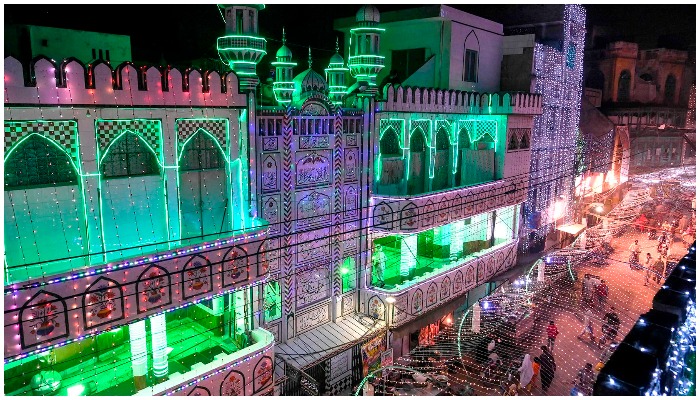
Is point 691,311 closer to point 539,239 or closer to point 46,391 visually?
point 46,391

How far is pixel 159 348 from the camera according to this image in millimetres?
10633

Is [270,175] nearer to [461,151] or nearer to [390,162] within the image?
[390,162]

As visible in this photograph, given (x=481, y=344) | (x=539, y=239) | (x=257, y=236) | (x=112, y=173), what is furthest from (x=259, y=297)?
(x=539, y=239)

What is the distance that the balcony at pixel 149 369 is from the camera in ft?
33.6

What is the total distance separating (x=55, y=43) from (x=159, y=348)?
28.8ft

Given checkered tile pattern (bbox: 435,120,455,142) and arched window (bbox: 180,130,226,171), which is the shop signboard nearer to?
arched window (bbox: 180,130,226,171)

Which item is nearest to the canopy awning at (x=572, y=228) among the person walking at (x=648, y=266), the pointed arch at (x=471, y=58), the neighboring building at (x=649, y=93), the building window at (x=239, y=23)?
the person walking at (x=648, y=266)

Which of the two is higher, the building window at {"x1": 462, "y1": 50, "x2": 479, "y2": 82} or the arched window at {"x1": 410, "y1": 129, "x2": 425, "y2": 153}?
the building window at {"x1": 462, "y1": 50, "x2": 479, "y2": 82}

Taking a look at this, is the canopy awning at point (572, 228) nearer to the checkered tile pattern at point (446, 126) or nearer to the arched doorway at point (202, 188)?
the checkered tile pattern at point (446, 126)

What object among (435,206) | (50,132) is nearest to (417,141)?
(435,206)

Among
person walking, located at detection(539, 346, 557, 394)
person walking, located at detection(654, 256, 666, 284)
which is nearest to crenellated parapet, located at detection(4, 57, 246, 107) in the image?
person walking, located at detection(539, 346, 557, 394)

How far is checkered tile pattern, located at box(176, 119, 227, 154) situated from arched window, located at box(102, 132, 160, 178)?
2.30 ft

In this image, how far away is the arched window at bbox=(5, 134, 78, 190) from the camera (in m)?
9.20

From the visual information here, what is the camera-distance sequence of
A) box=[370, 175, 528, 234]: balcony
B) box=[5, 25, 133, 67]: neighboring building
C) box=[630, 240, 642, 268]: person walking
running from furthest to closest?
1. box=[630, 240, 642, 268]: person walking
2. box=[370, 175, 528, 234]: balcony
3. box=[5, 25, 133, 67]: neighboring building
